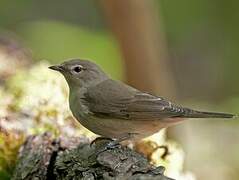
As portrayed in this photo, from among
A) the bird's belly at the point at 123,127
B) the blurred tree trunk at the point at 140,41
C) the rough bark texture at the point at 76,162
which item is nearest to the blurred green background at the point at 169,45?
the blurred tree trunk at the point at 140,41

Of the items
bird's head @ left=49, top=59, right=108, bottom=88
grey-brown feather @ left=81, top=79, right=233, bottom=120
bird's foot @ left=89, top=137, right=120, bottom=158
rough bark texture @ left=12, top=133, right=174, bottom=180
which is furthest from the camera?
bird's head @ left=49, top=59, right=108, bottom=88

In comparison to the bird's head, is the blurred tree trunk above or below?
above

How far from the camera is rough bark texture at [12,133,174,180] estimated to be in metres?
A: 2.58

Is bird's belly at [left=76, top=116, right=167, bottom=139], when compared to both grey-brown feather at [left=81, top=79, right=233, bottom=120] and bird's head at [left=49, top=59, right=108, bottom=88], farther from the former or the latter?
bird's head at [left=49, top=59, right=108, bottom=88]

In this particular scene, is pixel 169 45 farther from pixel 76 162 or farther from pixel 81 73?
pixel 76 162

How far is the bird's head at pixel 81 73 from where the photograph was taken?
11.5 feet

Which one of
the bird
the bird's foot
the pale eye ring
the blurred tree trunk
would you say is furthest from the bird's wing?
the blurred tree trunk

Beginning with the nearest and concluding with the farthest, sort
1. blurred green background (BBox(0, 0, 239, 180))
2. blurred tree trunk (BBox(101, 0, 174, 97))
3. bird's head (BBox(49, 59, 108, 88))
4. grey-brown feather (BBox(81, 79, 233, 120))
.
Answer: grey-brown feather (BBox(81, 79, 233, 120)) → bird's head (BBox(49, 59, 108, 88)) → blurred tree trunk (BBox(101, 0, 174, 97)) → blurred green background (BBox(0, 0, 239, 180))

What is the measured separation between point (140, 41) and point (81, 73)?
1599 millimetres

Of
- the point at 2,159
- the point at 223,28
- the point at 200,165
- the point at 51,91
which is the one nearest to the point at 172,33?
the point at 223,28

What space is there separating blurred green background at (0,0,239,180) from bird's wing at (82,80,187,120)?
1651mm

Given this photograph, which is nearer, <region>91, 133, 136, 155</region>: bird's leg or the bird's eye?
<region>91, 133, 136, 155</region>: bird's leg

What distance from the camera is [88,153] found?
9.74 ft

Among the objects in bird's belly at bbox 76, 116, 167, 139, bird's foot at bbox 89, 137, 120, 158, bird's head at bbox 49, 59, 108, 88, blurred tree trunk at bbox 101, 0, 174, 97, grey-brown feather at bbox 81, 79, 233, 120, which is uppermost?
blurred tree trunk at bbox 101, 0, 174, 97
